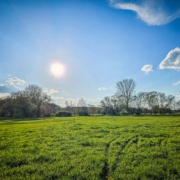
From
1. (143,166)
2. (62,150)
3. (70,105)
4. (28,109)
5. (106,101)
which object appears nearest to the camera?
(143,166)

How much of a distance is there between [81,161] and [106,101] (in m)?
102

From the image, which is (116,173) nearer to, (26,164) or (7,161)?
(26,164)

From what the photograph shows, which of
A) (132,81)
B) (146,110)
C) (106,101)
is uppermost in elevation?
(132,81)

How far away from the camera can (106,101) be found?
11012 cm

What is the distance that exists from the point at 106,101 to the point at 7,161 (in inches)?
4063

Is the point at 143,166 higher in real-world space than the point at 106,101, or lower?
lower

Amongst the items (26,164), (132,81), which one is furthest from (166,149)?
(132,81)

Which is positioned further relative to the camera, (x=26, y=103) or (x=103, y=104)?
(x=103, y=104)

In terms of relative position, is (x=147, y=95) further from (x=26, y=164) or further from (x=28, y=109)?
(x=26, y=164)

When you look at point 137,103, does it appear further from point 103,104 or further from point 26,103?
point 26,103

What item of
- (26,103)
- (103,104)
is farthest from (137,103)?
(26,103)

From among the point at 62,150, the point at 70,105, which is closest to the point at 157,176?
the point at 62,150

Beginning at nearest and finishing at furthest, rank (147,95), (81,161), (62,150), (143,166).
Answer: (143,166)
(81,161)
(62,150)
(147,95)

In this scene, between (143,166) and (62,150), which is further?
(62,150)
